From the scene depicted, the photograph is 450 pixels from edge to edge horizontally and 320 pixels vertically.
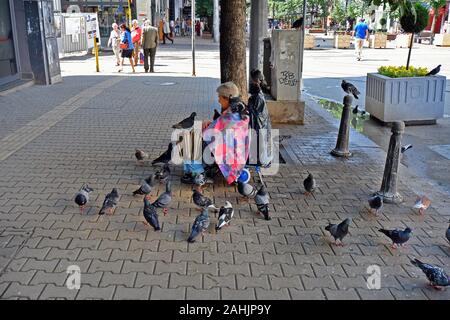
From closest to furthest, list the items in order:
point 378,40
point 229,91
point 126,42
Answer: point 229,91 → point 126,42 → point 378,40

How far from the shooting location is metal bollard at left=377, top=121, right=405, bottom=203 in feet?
18.2

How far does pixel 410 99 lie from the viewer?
32.8ft

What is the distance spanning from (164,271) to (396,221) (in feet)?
8.75

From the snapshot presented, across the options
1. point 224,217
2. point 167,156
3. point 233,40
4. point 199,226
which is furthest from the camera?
point 233,40

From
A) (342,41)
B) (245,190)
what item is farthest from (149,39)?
(342,41)

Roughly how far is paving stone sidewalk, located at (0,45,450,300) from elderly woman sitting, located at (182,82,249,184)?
1.23 feet

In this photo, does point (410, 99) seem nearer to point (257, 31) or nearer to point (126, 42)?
point (257, 31)

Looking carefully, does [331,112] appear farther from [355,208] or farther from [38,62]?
[38,62]

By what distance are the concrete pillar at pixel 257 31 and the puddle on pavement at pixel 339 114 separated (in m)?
2.12

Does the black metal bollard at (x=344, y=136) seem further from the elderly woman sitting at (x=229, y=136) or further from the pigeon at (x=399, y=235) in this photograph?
the pigeon at (x=399, y=235)

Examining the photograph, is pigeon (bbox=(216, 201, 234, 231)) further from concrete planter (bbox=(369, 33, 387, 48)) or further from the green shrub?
concrete planter (bbox=(369, 33, 387, 48))

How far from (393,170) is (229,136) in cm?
204

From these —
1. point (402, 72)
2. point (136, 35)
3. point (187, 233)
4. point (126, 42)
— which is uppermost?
point (136, 35)
